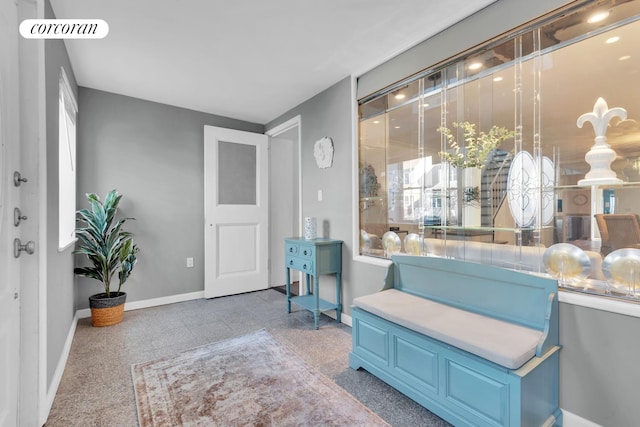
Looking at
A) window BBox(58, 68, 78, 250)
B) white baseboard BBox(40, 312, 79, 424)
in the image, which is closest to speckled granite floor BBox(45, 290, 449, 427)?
white baseboard BBox(40, 312, 79, 424)

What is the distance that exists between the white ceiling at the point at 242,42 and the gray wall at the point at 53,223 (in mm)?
330

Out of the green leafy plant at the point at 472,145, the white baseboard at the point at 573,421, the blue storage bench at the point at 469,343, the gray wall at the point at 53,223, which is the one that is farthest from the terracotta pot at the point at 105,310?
the white baseboard at the point at 573,421

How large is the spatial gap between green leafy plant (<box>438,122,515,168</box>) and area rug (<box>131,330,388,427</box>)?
5.50 ft

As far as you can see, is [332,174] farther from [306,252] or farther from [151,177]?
[151,177]

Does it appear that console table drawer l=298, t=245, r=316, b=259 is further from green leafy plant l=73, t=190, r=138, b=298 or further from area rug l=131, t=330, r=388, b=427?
green leafy plant l=73, t=190, r=138, b=298

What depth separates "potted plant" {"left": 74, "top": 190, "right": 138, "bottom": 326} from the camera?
2.83m

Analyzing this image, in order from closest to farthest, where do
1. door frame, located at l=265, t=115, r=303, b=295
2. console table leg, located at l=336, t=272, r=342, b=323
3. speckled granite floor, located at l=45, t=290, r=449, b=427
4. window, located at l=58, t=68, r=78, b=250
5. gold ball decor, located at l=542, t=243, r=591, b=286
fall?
gold ball decor, located at l=542, t=243, r=591, b=286 → speckled granite floor, located at l=45, t=290, r=449, b=427 → window, located at l=58, t=68, r=78, b=250 → console table leg, located at l=336, t=272, r=342, b=323 → door frame, located at l=265, t=115, r=303, b=295

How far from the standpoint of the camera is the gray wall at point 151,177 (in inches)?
123

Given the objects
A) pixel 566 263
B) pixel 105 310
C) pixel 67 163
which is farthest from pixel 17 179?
pixel 566 263

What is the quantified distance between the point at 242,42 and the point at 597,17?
6.96 feet

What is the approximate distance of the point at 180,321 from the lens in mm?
2971

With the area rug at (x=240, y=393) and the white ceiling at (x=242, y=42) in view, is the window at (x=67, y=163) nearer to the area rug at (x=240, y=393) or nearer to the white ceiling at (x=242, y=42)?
the white ceiling at (x=242, y=42)

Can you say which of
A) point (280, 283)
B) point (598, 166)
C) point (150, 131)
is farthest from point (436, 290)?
point (150, 131)

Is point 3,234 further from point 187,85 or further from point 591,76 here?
point 591,76
